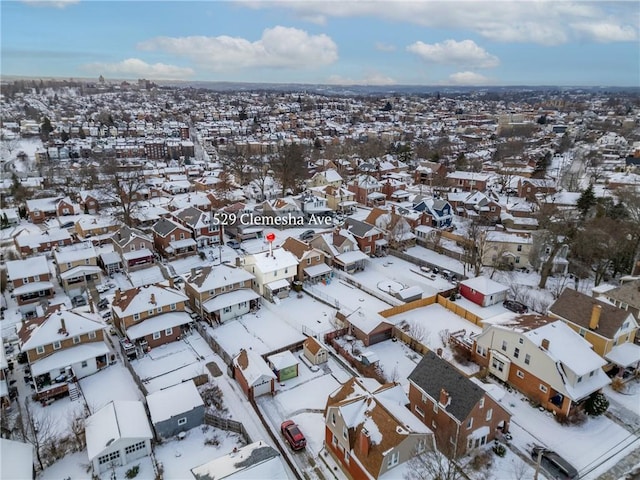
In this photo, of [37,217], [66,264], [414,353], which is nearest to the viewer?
[414,353]

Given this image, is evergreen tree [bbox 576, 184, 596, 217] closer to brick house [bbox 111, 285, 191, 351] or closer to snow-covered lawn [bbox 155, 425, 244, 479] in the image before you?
brick house [bbox 111, 285, 191, 351]

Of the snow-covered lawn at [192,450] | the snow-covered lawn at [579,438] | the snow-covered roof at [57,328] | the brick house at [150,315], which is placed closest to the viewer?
the snow-covered lawn at [192,450]

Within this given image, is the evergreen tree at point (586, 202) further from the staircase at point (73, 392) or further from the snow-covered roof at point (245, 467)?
the staircase at point (73, 392)

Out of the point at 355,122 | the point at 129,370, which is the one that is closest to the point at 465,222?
the point at 129,370

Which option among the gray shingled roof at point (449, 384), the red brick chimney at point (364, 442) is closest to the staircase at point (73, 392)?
the red brick chimney at point (364, 442)

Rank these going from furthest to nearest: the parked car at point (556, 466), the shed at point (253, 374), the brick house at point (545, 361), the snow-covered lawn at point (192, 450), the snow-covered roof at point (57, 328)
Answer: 1. the snow-covered roof at point (57, 328)
2. the shed at point (253, 374)
3. the brick house at point (545, 361)
4. the snow-covered lawn at point (192, 450)
5. the parked car at point (556, 466)

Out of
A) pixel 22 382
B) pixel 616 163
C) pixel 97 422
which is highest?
pixel 616 163

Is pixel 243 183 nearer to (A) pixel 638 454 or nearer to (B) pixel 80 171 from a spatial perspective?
(B) pixel 80 171
